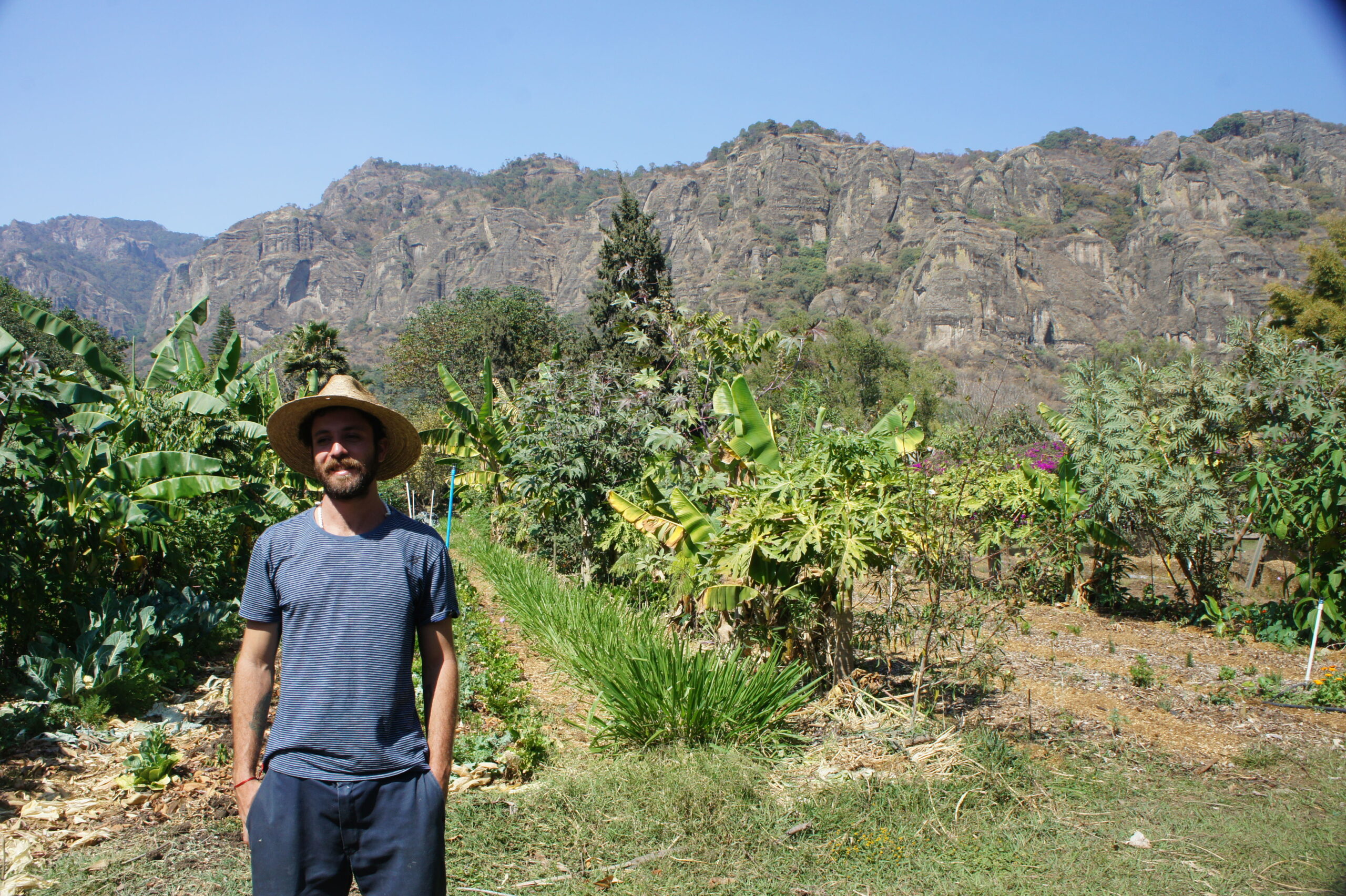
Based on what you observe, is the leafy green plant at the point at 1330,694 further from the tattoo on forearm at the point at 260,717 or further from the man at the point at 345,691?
the tattoo on forearm at the point at 260,717

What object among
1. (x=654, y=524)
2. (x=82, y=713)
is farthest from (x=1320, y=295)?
(x=82, y=713)

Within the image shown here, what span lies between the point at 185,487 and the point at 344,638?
16.6 ft

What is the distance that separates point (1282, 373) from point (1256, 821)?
6219 mm

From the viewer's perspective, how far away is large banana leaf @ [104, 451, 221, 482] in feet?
19.9

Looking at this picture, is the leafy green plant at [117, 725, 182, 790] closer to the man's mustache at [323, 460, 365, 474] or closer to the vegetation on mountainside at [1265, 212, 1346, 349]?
the man's mustache at [323, 460, 365, 474]

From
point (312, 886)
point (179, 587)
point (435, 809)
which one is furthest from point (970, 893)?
point (179, 587)

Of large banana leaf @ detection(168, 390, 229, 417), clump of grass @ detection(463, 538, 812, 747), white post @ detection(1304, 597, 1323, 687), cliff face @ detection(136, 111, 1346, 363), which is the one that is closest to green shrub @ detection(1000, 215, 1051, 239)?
cliff face @ detection(136, 111, 1346, 363)

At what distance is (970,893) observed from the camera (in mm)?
3555

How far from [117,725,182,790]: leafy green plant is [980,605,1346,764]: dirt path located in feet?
16.3

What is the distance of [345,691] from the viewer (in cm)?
230

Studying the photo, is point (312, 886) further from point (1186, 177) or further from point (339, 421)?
point (1186, 177)

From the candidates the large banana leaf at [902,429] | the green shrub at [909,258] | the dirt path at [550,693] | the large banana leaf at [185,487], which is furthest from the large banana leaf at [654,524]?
the green shrub at [909,258]

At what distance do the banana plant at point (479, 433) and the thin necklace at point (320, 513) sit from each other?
10010 mm

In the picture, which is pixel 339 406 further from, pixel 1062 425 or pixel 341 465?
pixel 1062 425
